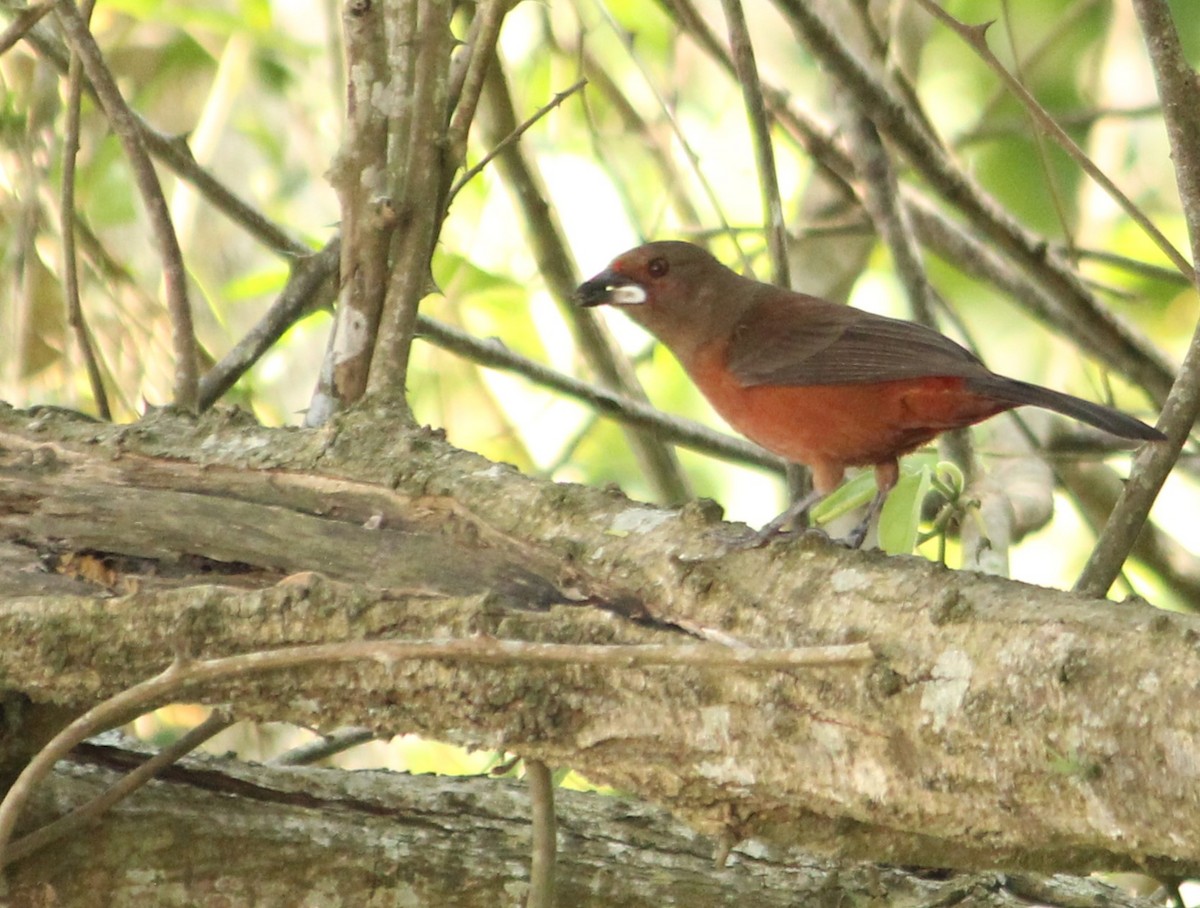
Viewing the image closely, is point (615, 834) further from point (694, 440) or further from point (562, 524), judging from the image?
point (694, 440)

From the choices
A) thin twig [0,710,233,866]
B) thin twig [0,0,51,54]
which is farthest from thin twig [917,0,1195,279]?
thin twig [0,0,51,54]

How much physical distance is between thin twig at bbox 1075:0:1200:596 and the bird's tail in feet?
0.30

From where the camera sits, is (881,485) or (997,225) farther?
(997,225)

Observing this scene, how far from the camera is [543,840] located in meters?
2.24

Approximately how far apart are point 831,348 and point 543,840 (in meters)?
1.90

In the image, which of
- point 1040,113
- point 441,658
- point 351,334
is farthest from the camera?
point 351,334

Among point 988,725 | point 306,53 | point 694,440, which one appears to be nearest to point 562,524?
point 988,725

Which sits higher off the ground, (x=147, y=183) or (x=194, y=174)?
(x=194, y=174)

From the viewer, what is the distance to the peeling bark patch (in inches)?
69.9

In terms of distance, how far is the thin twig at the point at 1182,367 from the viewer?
102 inches

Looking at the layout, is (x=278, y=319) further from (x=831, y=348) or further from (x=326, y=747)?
(x=831, y=348)

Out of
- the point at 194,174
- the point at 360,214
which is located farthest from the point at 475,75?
the point at 194,174

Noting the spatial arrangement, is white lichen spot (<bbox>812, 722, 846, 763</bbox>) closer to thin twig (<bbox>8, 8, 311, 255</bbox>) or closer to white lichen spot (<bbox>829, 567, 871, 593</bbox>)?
white lichen spot (<bbox>829, 567, 871, 593</bbox>)

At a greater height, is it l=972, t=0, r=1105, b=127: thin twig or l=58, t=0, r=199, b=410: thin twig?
l=972, t=0, r=1105, b=127: thin twig
